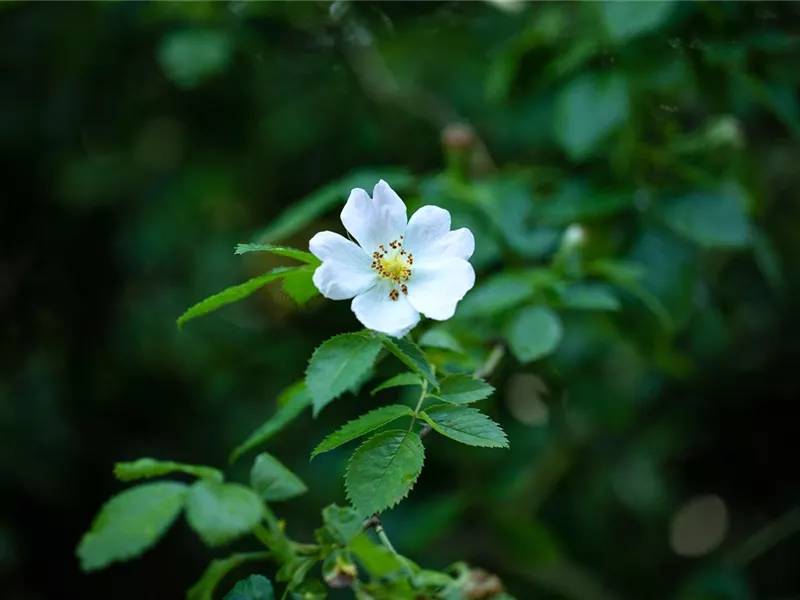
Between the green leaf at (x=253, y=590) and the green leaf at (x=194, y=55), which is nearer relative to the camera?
the green leaf at (x=253, y=590)

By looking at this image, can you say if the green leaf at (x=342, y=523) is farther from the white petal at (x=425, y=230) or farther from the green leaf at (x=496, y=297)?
the green leaf at (x=496, y=297)

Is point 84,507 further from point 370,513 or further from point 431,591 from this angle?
point 370,513

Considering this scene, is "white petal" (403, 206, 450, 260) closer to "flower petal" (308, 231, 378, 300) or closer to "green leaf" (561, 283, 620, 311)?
"flower petal" (308, 231, 378, 300)

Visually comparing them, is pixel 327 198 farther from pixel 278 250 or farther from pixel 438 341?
pixel 278 250

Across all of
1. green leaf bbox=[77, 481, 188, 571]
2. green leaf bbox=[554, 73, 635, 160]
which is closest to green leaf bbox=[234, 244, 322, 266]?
green leaf bbox=[77, 481, 188, 571]

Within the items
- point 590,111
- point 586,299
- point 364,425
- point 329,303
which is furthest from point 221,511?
point 329,303

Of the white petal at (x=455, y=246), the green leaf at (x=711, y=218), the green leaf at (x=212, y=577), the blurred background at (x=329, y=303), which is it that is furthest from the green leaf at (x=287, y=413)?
the green leaf at (x=711, y=218)
